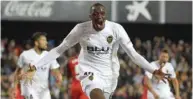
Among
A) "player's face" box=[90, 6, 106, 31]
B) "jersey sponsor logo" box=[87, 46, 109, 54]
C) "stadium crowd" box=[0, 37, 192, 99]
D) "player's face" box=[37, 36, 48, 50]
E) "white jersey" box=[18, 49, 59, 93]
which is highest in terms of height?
"player's face" box=[90, 6, 106, 31]

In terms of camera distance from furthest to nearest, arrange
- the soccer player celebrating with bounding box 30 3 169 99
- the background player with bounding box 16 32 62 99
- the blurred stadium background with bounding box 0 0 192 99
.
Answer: the blurred stadium background with bounding box 0 0 192 99, the background player with bounding box 16 32 62 99, the soccer player celebrating with bounding box 30 3 169 99

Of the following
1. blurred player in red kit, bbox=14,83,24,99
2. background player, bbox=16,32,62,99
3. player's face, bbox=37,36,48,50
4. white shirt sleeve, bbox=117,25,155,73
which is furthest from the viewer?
player's face, bbox=37,36,48,50

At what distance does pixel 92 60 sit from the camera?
930 cm

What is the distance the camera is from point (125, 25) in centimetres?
2048

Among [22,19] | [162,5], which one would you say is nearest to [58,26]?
[22,19]

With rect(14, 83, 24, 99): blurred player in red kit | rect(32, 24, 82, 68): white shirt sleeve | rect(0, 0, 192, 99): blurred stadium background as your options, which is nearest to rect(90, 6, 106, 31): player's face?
rect(32, 24, 82, 68): white shirt sleeve

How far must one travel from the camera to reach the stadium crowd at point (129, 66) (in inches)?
685

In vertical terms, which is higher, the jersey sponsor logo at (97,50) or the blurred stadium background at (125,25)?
the jersey sponsor logo at (97,50)

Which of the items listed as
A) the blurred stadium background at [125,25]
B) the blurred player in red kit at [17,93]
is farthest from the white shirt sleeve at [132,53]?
the blurred stadium background at [125,25]

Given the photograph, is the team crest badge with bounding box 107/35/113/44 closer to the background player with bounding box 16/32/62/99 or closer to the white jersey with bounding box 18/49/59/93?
the background player with bounding box 16/32/62/99

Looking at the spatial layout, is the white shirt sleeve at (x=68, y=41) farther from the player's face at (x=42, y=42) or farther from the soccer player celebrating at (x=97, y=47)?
the player's face at (x=42, y=42)

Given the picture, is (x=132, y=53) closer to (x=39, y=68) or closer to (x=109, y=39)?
(x=109, y=39)

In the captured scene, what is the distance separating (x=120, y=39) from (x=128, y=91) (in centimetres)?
825

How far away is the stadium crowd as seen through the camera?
1741 centimetres
